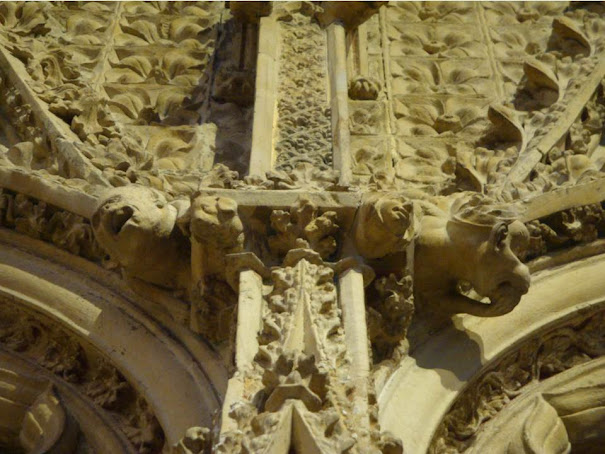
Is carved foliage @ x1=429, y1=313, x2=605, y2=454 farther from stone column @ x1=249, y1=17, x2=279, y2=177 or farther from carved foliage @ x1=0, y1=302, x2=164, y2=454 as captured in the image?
stone column @ x1=249, y1=17, x2=279, y2=177

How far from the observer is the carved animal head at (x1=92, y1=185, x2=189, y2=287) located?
129 inches

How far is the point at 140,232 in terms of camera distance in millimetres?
3258

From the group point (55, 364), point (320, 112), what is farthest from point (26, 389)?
point (320, 112)

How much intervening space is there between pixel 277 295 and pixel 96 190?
86 cm

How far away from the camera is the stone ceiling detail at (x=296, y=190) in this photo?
9.59 ft

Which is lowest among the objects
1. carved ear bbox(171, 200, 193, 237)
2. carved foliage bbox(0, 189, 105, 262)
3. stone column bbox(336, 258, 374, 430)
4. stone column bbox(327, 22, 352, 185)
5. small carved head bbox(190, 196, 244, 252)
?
stone column bbox(336, 258, 374, 430)

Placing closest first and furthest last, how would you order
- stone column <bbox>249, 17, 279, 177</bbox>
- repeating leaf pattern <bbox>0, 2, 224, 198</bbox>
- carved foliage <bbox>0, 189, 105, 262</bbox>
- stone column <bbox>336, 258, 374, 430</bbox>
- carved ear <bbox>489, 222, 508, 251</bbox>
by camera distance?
stone column <bbox>336, 258, 374, 430</bbox>
carved ear <bbox>489, 222, 508, 251</bbox>
carved foliage <bbox>0, 189, 105, 262</bbox>
stone column <bbox>249, 17, 279, 177</bbox>
repeating leaf pattern <bbox>0, 2, 224, 198</bbox>

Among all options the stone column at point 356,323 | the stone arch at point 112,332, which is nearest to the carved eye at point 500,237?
the stone column at point 356,323

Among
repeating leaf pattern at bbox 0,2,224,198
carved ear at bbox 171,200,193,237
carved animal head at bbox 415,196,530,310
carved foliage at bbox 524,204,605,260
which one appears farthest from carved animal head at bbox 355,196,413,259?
repeating leaf pattern at bbox 0,2,224,198

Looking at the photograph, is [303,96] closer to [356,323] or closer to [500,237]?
[500,237]

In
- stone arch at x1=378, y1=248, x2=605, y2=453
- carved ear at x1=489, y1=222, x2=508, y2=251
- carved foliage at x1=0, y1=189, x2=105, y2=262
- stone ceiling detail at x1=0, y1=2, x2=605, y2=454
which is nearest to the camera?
stone ceiling detail at x1=0, y1=2, x2=605, y2=454

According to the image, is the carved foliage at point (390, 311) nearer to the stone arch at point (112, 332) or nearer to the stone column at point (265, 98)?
the stone arch at point (112, 332)

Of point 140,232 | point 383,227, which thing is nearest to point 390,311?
point 383,227

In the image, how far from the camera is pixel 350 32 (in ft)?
16.5
